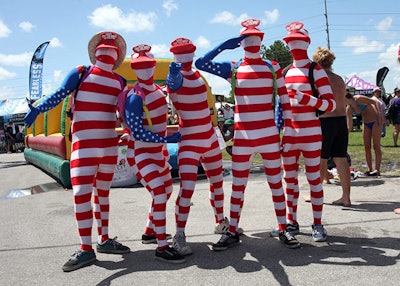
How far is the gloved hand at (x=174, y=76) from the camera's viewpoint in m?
3.52

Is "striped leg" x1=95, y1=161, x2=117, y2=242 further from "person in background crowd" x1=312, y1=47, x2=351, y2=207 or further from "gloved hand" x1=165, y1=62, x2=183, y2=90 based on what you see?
"person in background crowd" x1=312, y1=47, x2=351, y2=207

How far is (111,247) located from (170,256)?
27.5 inches

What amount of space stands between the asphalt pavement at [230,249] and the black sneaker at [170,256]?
1.9 inches

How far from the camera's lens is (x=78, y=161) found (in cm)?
351

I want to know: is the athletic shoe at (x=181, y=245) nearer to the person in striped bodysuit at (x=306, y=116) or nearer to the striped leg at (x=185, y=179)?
the striped leg at (x=185, y=179)

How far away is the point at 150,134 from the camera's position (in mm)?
3467

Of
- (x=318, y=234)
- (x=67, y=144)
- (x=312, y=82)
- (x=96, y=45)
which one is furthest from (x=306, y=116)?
(x=67, y=144)

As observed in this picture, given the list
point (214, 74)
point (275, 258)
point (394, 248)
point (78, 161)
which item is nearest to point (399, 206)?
point (394, 248)

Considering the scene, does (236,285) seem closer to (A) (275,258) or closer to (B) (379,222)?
(A) (275,258)

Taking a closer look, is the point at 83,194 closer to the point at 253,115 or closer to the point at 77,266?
the point at 77,266

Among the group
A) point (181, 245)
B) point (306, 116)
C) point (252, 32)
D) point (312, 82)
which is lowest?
point (181, 245)

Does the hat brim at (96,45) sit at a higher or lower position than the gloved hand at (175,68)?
higher

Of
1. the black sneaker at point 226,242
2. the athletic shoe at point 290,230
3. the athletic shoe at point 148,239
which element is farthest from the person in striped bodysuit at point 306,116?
the athletic shoe at point 148,239

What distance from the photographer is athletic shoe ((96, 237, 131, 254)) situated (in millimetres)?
3857
